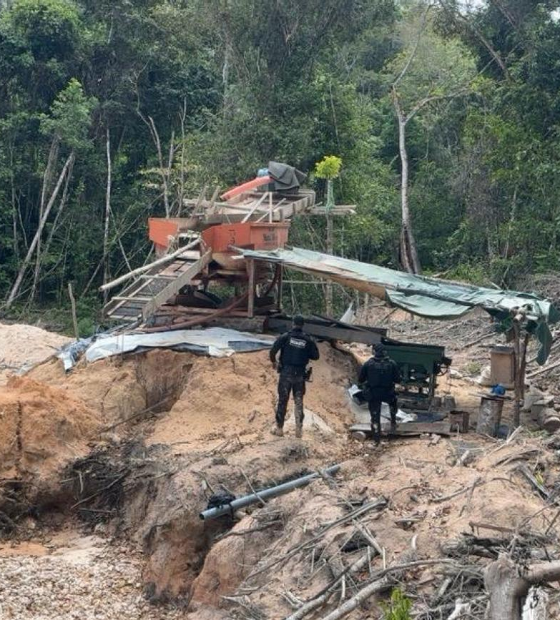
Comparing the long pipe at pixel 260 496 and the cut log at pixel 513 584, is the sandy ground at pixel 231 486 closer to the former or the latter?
the long pipe at pixel 260 496

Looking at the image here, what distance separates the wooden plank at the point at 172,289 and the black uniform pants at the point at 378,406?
10.9ft

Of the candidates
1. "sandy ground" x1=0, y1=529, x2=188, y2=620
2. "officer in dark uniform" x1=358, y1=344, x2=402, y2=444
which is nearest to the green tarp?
"officer in dark uniform" x1=358, y1=344, x2=402, y2=444

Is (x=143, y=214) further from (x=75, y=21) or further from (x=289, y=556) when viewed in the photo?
(x=289, y=556)

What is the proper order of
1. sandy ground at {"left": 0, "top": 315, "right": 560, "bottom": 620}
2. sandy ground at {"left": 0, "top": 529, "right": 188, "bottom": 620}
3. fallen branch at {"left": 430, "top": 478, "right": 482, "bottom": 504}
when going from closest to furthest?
1. sandy ground at {"left": 0, "top": 315, "right": 560, "bottom": 620}
2. fallen branch at {"left": 430, "top": 478, "right": 482, "bottom": 504}
3. sandy ground at {"left": 0, "top": 529, "right": 188, "bottom": 620}

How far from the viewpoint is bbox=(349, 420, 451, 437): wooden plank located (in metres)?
13.2

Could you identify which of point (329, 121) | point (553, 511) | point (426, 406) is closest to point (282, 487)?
point (553, 511)

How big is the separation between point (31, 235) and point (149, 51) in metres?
6.49

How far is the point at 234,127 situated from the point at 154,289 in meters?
12.0

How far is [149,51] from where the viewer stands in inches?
1126

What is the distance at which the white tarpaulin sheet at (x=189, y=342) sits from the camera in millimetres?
14461

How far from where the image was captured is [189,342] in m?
14.5

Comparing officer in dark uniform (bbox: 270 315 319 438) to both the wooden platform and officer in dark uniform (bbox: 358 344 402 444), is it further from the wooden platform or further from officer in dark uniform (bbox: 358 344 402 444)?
the wooden platform

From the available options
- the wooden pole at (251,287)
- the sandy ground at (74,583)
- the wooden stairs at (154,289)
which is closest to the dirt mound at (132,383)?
the wooden stairs at (154,289)

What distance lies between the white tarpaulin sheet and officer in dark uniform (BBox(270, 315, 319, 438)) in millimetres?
1999
